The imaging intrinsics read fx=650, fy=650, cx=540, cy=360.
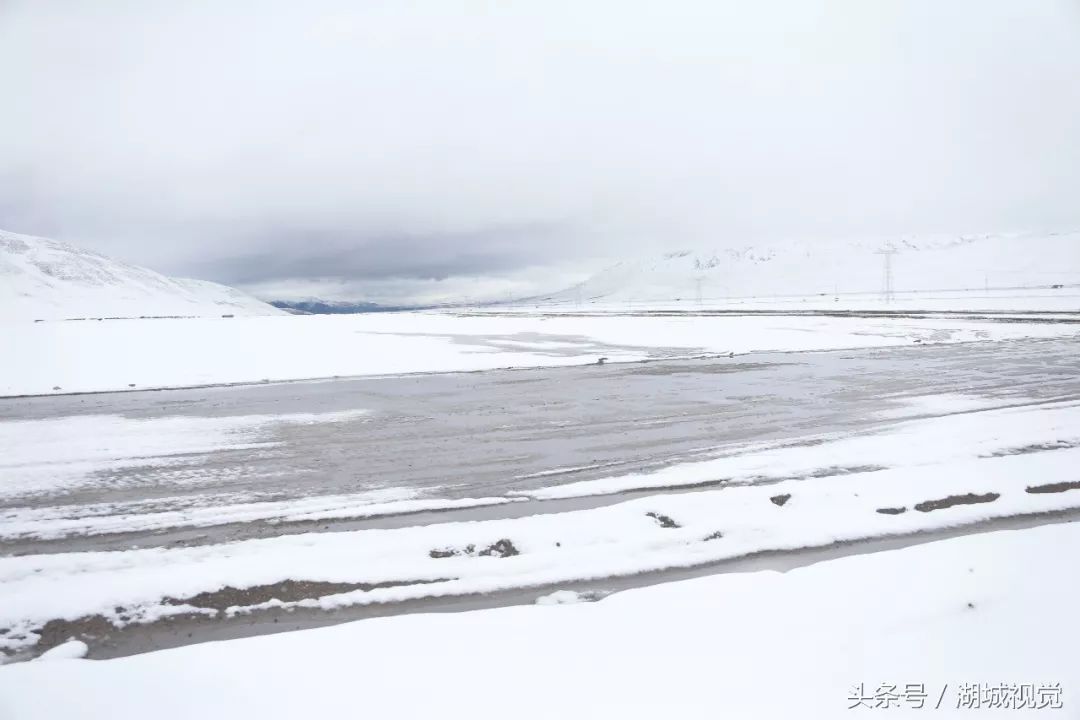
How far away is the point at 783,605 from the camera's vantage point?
4.95m

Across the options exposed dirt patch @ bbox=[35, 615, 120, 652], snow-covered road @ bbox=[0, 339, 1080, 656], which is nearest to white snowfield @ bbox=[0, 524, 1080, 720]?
exposed dirt patch @ bbox=[35, 615, 120, 652]

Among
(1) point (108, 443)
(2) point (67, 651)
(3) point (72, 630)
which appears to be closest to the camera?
(2) point (67, 651)

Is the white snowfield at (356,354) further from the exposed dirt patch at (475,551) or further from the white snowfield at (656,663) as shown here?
the white snowfield at (656,663)

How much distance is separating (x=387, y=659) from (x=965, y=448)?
29.0 ft

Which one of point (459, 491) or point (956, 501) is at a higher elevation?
point (459, 491)

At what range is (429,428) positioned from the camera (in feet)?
40.9

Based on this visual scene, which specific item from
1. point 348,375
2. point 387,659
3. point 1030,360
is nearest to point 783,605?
point 387,659

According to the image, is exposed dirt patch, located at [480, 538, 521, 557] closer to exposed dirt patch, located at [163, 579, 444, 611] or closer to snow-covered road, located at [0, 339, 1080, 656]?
snow-covered road, located at [0, 339, 1080, 656]

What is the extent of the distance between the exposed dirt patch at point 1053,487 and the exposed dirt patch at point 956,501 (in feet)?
1.73

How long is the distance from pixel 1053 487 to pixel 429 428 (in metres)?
9.47

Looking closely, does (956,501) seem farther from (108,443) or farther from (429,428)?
(108,443)

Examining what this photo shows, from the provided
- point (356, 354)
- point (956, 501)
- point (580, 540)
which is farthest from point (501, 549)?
point (356, 354)

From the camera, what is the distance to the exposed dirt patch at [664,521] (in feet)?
22.3

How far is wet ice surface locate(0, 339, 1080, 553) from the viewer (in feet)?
27.7
